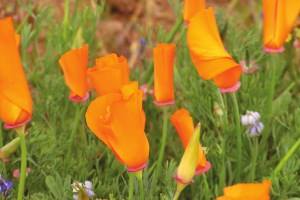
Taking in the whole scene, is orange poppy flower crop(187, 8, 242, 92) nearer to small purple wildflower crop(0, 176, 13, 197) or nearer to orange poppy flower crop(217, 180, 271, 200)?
orange poppy flower crop(217, 180, 271, 200)

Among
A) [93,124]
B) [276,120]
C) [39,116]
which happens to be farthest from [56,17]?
[93,124]

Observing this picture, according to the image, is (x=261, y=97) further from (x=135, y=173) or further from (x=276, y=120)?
(x=135, y=173)

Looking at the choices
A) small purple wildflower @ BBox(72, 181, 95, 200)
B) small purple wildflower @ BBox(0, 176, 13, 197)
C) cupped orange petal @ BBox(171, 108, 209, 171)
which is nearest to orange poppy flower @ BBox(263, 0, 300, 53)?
cupped orange petal @ BBox(171, 108, 209, 171)

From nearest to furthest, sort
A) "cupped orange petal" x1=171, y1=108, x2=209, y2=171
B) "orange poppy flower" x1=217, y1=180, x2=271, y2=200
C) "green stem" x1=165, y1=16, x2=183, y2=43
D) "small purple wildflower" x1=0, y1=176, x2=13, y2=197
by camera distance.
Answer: "orange poppy flower" x1=217, y1=180, x2=271, y2=200 → "cupped orange petal" x1=171, y1=108, x2=209, y2=171 → "small purple wildflower" x1=0, y1=176, x2=13, y2=197 → "green stem" x1=165, y1=16, x2=183, y2=43

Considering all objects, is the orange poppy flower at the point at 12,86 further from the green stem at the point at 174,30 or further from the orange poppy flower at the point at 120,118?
the green stem at the point at 174,30

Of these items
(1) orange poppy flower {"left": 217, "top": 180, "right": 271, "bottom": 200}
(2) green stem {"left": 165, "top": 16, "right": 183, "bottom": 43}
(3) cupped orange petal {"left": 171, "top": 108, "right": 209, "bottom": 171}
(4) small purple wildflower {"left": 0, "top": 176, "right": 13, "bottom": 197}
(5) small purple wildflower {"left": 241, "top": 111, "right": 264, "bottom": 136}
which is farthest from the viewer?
(2) green stem {"left": 165, "top": 16, "right": 183, "bottom": 43}

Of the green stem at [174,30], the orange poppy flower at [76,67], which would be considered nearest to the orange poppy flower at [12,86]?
the orange poppy flower at [76,67]
